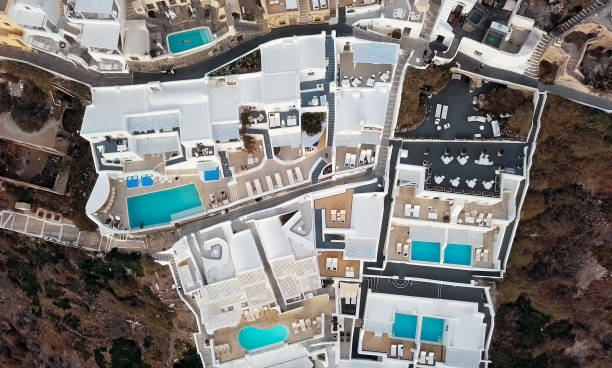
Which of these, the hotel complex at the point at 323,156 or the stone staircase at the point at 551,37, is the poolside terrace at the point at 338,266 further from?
the stone staircase at the point at 551,37

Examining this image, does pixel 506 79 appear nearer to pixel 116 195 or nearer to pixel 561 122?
pixel 561 122

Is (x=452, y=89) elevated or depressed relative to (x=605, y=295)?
elevated

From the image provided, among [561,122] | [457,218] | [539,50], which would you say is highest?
[539,50]

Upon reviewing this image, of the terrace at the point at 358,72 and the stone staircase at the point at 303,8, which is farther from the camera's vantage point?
the terrace at the point at 358,72

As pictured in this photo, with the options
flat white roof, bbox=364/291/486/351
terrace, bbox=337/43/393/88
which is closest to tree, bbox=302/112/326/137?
terrace, bbox=337/43/393/88

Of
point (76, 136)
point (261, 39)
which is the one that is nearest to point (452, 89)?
point (261, 39)

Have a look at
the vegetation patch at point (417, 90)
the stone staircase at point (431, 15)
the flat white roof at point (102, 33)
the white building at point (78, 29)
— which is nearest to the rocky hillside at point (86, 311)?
the white building at point (78, 29)
